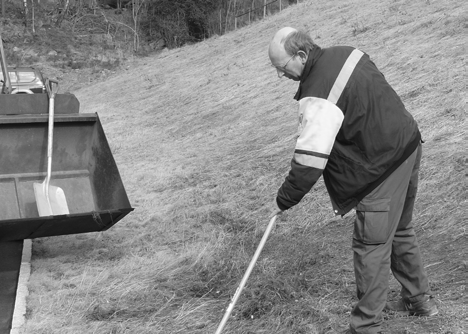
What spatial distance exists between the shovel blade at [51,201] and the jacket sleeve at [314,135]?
3.37 meters

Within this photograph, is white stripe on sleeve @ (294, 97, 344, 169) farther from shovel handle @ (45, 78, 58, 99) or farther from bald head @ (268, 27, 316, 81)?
shovel handle @ (45, 78, 58, 99)

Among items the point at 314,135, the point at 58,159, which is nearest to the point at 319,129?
the point at 314,135

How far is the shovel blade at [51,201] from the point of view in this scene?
6078 millimetres

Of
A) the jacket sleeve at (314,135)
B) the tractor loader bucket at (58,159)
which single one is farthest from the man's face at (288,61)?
the tractor loader bucket at (58,159)

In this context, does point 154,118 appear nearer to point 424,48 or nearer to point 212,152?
point 212,152

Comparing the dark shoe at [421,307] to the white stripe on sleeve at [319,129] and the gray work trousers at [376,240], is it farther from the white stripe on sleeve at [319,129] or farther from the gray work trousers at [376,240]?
the white stripe on sleeve at [319,129]

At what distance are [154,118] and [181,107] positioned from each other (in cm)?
70

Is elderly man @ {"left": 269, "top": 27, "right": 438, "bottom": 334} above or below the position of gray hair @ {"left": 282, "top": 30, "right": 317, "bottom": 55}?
below

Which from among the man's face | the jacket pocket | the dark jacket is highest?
the man's face

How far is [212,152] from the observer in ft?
32.9

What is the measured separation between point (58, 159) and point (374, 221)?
4227 millimetres

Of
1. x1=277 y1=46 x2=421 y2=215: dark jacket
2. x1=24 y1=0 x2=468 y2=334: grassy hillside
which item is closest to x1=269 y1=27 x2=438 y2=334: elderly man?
x1=277 y1=46 x2=421 y2=215: dark jacket

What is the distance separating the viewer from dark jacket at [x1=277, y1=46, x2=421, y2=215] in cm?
339

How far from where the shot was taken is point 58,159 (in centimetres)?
675
